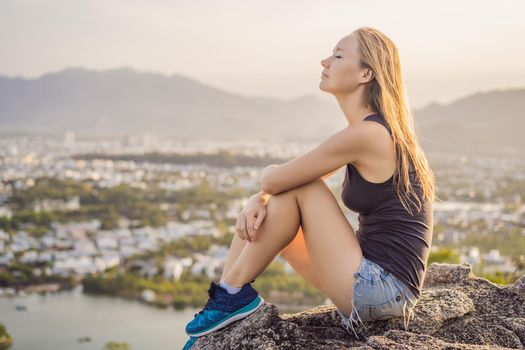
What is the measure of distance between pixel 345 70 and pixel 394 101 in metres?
0.17

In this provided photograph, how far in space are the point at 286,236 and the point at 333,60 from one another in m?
0.55

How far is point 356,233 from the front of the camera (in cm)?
205

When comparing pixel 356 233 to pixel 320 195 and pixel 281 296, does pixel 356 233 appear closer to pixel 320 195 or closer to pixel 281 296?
pixel 320 195

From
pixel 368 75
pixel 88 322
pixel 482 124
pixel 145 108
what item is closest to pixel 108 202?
pixel 88 322

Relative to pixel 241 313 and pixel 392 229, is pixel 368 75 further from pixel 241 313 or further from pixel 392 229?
pixel 241 313

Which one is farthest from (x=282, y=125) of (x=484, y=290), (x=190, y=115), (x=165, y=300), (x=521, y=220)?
(x=484, y=290)

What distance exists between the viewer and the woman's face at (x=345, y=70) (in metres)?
1.94

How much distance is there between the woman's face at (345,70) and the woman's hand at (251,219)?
1.35 ft

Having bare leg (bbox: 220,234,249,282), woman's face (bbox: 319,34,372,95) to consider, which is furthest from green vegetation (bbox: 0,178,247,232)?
woman's face (bbox: 319,34,372,95)

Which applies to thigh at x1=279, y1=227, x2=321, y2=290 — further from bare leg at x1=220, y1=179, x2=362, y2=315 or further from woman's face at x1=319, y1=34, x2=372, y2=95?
woman's face at x1=319, y1=34, x2=372, y2=95

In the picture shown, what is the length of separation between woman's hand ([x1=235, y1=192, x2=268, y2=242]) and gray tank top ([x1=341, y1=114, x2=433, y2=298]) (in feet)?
0.86

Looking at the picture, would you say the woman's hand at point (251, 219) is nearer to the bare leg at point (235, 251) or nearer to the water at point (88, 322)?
the bare leg at point (235, 251)

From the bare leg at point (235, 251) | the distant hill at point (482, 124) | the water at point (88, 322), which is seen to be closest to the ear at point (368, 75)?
the bare leg at point (235, 251)

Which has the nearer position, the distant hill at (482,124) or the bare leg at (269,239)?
the bare leg at (269,239)
